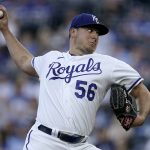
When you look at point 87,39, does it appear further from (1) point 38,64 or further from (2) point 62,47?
(2) point 62,47

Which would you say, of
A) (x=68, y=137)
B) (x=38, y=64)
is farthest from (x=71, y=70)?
(x=68, y=137)

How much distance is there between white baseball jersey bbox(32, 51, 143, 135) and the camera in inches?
225

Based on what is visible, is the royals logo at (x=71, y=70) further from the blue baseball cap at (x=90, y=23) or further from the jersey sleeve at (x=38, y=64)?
the blue baseball cap at (x=90, y=23)

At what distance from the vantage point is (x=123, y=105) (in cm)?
579

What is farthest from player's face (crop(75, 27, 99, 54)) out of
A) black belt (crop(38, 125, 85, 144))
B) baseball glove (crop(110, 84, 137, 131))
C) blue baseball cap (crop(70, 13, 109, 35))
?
black belt (crop(38, 125, 85, 144))

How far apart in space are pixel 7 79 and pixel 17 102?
694 millimetres

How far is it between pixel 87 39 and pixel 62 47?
5.59 m

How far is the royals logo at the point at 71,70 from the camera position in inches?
229

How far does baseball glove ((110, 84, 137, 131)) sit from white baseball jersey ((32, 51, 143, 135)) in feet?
0.22

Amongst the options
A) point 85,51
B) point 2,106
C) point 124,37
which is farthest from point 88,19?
point 124,37

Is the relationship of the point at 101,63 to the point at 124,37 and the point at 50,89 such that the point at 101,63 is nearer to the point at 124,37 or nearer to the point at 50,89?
the point at 50,89

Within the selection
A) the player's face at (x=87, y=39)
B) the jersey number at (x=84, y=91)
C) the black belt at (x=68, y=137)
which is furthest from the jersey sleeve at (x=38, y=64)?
the black belt at (x=68, y=137)

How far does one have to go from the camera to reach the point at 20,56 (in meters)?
→ 6.34

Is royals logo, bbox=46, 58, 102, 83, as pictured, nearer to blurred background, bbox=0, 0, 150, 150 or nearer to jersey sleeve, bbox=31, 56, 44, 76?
jersey sleeve, bbox=31, 56, 44, 76
